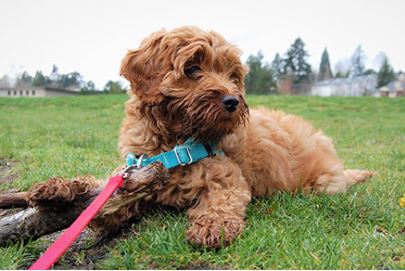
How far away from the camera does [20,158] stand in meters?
7.97

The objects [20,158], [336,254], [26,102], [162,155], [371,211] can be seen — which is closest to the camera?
[336,254]

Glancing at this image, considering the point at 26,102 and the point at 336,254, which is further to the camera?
the point at 26,102

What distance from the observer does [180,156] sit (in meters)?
3.96

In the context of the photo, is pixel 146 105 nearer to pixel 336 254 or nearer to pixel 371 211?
pixel 336 254

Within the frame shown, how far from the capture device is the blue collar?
156 inches

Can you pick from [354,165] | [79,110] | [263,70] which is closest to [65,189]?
[354,165]

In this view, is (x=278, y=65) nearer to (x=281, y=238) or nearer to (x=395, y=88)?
(x=395, y=88)

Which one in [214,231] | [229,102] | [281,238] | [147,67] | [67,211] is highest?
[147,67]

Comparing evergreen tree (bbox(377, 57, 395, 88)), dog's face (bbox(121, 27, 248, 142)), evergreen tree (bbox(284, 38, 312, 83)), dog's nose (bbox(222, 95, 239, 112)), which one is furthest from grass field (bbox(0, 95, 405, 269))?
evergreen tree (bbox(284, 38, 312, 83))

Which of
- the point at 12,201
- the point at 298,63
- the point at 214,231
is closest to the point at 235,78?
the point at 214,231

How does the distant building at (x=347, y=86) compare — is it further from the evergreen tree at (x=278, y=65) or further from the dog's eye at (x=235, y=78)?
the dog's eye at (x=235, y=78)

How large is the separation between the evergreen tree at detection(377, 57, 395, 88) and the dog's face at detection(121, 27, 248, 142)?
192 feet

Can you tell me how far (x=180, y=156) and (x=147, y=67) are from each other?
0.77 meters

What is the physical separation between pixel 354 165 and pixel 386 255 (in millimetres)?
5041
